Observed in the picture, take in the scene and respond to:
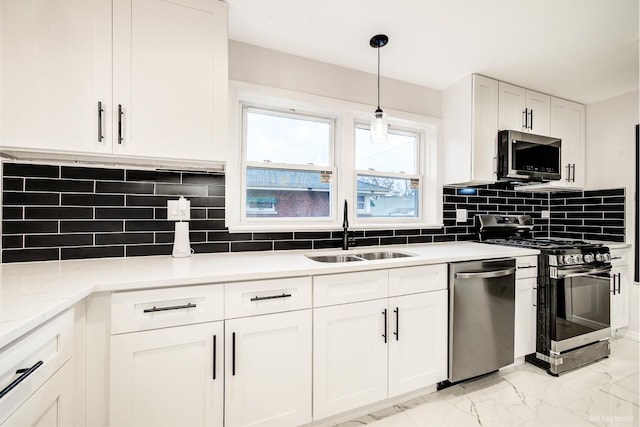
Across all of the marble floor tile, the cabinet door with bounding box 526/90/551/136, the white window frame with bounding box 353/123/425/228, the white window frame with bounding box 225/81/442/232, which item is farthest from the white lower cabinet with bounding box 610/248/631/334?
the white window frame with bounding box 353/123/425/228

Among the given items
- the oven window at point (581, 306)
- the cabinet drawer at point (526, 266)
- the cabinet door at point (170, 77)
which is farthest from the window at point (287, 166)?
the oven window at point (581, 306)

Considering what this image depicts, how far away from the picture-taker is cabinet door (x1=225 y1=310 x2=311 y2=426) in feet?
4.54

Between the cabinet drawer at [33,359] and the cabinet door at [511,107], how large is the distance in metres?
3.17

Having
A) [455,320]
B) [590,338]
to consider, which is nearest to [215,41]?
[455,320]

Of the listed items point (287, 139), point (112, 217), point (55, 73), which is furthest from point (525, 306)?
point (55, 73)

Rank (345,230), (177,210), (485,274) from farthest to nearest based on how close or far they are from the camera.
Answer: (345,230)
(485,274)
(177,210)

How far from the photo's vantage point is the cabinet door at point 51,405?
2.68 feet

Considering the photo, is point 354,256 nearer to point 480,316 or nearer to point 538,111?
point 480,316

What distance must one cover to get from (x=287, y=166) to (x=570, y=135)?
9.64 ft

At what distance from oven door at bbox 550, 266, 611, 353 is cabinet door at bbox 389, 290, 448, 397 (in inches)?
39.7

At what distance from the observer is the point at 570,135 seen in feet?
9.70

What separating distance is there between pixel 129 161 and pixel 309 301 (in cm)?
126

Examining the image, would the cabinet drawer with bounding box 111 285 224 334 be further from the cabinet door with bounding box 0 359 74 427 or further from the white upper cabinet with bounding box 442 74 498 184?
the white upper cabinet with bounding box 442 74 498 184

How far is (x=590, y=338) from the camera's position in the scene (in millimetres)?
2338
